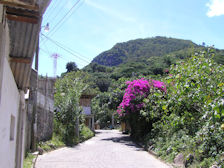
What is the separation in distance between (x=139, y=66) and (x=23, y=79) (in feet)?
171

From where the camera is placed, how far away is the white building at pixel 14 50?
3.28 m

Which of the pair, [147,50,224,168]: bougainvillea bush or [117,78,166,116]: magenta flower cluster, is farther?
[117,78,166,116]: magenta flower cluster

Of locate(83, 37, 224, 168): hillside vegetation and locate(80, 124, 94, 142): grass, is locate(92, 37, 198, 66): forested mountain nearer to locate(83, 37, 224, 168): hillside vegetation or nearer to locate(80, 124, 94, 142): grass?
locate(80, 124, 94, 142): grass

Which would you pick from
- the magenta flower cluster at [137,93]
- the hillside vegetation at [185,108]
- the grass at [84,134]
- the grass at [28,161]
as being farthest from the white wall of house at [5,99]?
the grass at [84,134]

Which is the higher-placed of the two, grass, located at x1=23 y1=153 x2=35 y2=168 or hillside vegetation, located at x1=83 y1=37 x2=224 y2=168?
hillside vegetation, located at x1=83 y1=37 x2=224 y2=168

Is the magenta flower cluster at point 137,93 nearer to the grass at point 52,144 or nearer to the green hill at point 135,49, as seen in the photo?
the grass at point 52,144

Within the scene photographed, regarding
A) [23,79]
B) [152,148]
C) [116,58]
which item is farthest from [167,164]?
[116,58]

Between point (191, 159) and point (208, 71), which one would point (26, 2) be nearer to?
point (208, 71)

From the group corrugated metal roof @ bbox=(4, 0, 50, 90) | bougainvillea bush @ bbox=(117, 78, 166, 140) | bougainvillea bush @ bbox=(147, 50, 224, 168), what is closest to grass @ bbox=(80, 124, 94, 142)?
bougainvillea bush @ bbox=(117, 78, 166, 140)

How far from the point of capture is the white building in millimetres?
3277

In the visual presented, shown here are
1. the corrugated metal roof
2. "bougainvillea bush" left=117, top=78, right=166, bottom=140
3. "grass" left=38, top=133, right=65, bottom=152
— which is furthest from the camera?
"bougainvillea bush" left=117, top=78, right=166, bottom=140

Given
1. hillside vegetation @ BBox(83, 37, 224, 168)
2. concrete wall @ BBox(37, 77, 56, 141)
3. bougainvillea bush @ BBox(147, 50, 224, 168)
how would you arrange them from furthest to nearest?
concrete wall @ BBox(37, 77, 56, 141), hillside vegetation @ BBox(83, 37, 224, 168), bougainvillea bush @ BBox(147, 50, 224, 168)

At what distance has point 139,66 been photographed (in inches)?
2283

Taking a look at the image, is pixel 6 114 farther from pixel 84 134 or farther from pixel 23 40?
pixel 84 134
